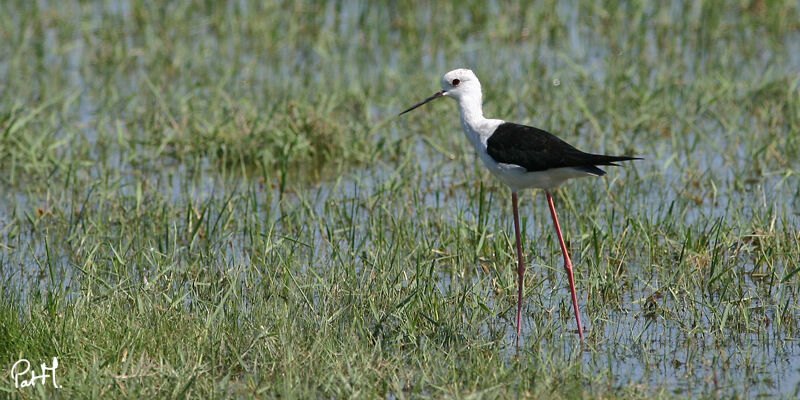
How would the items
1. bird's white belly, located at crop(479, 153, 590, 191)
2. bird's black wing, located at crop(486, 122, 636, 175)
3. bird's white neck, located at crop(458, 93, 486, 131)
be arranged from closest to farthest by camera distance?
bird's black wing, located at crop(486, 122, 636, 175) → bird's white belly, located at crop(479, 153, 590, 191) → bird's white neck, located at crop(458, 93, 486, 131)

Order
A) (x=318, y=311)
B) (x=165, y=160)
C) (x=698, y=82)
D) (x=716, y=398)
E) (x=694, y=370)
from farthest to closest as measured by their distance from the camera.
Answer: (x=698, y=82), (x=165, y=160), (x=318, y=311), (x=694, y=370), (x=716, y=398)

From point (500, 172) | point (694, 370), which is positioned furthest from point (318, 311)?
point (694, 370)

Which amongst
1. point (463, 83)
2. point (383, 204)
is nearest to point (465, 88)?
point (463, 83)

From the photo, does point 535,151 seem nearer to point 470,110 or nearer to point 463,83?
point 470,110

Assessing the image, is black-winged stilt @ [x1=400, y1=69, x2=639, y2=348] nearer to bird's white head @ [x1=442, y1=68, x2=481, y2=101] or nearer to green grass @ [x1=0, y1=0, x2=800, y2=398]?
bird's white head @ [x1=442, y1=68, x2=481, y2=101]

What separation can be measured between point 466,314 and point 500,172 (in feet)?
2.26

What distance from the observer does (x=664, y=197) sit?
7031 millimetres

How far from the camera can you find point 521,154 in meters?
5.29

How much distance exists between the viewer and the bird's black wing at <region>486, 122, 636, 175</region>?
5137mm

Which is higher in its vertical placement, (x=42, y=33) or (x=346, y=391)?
(x=42, y=33)

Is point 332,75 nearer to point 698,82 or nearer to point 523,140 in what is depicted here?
point 698,82

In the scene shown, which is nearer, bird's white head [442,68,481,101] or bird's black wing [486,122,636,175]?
bird's black wing [486,122,636,175]

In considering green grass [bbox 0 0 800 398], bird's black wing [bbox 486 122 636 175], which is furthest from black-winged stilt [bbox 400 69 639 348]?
green grass [bbox 0 0 800 398]

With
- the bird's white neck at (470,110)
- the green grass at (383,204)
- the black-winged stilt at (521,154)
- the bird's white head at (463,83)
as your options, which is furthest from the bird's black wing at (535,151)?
the green grass at (383,204)
